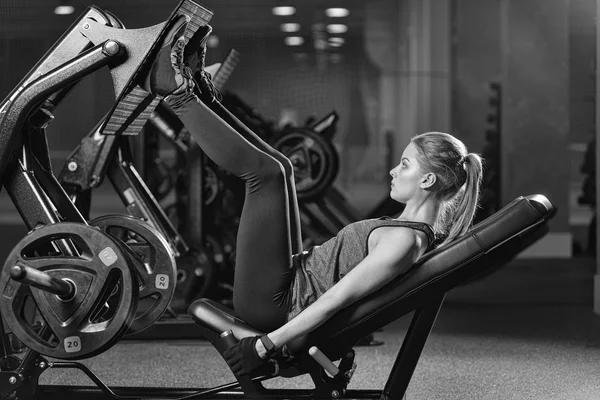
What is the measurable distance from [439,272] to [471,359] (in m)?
1.64

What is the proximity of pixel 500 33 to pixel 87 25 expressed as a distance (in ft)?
21.1

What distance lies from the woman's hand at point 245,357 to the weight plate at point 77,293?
0.31m

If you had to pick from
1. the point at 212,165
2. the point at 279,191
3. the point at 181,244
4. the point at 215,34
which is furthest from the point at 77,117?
the point at 279,191

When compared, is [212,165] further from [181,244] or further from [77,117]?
[77,117]

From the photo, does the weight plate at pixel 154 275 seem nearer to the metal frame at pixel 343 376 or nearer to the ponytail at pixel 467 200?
the metal frame at pixel 343 376

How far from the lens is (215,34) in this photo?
6.00 m

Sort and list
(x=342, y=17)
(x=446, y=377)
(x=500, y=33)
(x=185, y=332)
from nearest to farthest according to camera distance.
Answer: (x=446, y=377) → (x=185, y=332) → (x=500, y=33) → (x=342, y=17)

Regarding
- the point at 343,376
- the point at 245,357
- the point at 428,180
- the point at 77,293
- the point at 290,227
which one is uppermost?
the point at 428,180

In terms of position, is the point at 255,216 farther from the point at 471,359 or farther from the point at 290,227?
the point at 471,359

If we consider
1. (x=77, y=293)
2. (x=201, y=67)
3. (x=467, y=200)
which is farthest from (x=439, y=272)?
(x=77, y=293)

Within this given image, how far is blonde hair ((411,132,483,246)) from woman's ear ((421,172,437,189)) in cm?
1

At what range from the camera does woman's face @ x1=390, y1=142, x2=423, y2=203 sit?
2.46m

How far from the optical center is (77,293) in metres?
2.52

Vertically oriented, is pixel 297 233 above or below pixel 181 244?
above
